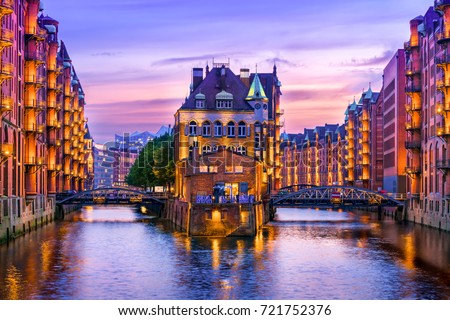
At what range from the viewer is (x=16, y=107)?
86.2 metres

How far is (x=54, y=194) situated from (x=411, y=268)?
6727 cm

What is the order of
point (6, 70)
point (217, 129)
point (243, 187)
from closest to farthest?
point (6, 70) < point (243, 187) < point (217, 129)

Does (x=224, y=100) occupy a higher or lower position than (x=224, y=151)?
higher

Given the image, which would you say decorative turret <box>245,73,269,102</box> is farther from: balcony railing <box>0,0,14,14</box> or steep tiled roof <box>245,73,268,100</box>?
balcony railing <box>0,0,14,14</box>

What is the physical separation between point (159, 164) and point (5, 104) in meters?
67.8

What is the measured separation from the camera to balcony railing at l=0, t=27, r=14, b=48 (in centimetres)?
7226

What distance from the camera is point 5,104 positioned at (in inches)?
2987

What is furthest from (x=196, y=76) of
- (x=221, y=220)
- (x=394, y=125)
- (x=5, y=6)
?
(x=5, y=6)

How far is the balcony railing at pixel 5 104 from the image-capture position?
72.7 metres

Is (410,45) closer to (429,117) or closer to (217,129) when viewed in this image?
(429,117)

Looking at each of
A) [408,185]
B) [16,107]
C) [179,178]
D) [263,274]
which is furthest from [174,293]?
[408,185]

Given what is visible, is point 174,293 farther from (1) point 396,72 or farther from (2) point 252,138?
(1) point 396,72

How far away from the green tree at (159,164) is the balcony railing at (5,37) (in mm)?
59904

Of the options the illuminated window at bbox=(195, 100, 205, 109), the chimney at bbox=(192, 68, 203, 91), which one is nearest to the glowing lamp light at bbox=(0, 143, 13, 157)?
the illuminated window at bbox=(195, 100, 205, 109)
